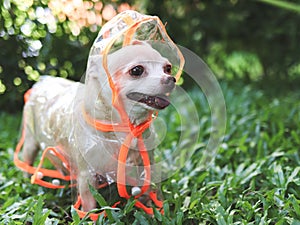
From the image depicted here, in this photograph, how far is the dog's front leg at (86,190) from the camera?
171cm

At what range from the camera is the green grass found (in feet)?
5.70

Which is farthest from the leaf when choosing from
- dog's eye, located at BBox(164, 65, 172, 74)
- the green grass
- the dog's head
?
dog's eye, located at BBox(164, 65, 172, 74)

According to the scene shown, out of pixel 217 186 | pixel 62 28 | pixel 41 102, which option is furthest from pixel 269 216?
pixel 62 28

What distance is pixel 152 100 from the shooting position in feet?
4.84

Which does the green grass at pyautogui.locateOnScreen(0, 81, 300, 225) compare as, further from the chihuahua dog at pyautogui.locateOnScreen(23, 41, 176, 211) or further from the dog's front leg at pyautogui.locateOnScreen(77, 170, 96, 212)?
the chihuahua dog at pyautogui.locateOnScreen(23, 41, 176, 211)

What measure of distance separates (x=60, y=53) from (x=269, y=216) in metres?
2.03

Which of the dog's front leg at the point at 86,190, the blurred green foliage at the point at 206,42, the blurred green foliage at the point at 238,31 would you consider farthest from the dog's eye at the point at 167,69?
the blurred green foliage at the point at 238,31

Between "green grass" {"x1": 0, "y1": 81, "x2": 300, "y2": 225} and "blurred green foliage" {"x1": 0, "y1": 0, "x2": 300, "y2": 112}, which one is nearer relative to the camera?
"green grass" {"x1": 0, "y1": 81, "x2": 300, "y2": 225}

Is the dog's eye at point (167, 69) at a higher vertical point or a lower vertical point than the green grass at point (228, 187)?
higher

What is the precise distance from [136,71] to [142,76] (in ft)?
0.08

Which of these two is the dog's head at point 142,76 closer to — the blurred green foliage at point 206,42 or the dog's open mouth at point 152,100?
the dog's open mouth at point 152,100

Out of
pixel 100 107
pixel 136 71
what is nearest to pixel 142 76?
pixel 136 71

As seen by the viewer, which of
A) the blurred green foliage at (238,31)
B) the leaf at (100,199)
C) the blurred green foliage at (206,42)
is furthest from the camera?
the blurred green foliage at (238,31)

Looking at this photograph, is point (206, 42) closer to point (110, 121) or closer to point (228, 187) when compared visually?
point (228, 187)
